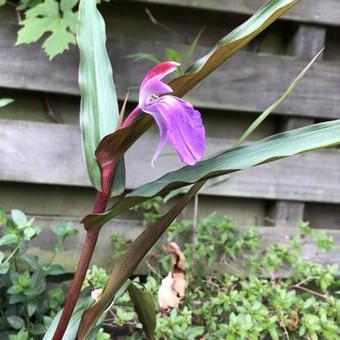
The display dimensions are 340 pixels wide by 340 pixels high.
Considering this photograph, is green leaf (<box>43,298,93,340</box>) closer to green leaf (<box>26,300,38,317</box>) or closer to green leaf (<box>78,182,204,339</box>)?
green leaf (<box>78,182,204,339</box>)

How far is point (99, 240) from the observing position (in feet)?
4.85

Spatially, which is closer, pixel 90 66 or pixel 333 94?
pixel 90 66

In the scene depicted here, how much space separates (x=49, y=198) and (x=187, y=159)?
1.00m

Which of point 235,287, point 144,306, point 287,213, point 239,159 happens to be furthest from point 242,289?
point 239,159

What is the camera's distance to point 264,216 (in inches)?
63.6

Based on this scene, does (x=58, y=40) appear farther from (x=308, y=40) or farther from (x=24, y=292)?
(x=308, y=40)

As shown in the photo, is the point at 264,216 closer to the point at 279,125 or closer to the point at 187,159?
the point at 279,125

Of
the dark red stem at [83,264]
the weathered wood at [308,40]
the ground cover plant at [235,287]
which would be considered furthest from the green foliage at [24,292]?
the weathered wood at [308,40]

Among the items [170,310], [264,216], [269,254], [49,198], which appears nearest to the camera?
[170,310]

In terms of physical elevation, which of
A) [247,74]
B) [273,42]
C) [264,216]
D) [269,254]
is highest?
[273,42]

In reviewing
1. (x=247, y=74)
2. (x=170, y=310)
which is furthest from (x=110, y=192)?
(x=247, y=74)

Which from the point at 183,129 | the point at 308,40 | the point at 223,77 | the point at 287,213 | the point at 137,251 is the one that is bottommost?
the point at 137,251

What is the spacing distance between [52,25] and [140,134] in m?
0.69

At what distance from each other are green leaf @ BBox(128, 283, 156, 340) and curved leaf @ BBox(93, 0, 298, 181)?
Result: 29cm
